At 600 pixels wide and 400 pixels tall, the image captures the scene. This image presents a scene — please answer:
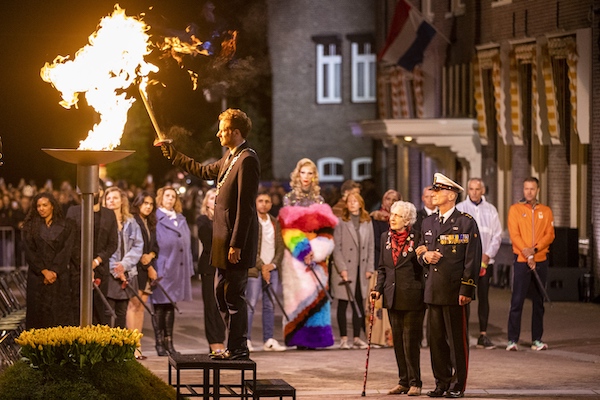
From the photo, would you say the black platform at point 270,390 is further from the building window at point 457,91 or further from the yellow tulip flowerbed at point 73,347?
the building window at point 457,91

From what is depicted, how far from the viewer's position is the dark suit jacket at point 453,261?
40.9 ft

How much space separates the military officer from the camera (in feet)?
40.8

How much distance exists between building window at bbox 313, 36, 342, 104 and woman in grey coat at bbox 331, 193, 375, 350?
32019 mm

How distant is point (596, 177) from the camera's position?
23.1m

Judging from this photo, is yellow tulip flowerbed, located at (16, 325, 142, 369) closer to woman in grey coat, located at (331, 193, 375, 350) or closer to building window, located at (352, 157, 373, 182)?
woman in grey coat, located at (331, 193, 375, 350)

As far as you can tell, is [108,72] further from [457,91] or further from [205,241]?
[457,91]

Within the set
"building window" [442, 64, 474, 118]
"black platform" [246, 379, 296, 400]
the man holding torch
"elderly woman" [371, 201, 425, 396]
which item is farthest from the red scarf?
"building window" [442, 64, 474, 118]

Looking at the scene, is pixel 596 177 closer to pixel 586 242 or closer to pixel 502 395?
pixel 586 242

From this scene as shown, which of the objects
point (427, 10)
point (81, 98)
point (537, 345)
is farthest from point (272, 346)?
point (427, 10)

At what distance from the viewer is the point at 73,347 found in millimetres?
9703

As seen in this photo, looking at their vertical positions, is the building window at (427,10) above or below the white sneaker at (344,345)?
above

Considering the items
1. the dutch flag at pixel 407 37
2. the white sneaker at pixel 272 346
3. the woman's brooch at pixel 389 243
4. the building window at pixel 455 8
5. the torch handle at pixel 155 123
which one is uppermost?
the building window at pixel 455 8

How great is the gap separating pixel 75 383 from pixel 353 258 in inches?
294

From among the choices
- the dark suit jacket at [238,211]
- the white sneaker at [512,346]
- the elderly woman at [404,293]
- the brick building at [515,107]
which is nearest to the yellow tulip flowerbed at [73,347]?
the dark suit jacket at [238,211]
